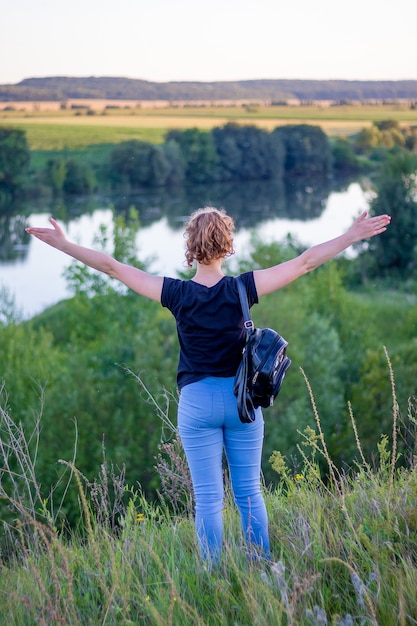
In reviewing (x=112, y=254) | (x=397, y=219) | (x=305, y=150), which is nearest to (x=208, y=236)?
(x=112, y=254)

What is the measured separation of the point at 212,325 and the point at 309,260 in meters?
0.50

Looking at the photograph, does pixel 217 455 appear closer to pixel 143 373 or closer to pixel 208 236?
pixel 208 236

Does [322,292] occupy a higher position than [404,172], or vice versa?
[404,172]

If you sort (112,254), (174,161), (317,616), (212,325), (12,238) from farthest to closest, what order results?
(12,238) → (174,161) → (112,254) → (212,325) → (317,616)

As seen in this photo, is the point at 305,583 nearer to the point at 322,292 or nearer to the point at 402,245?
the point at 322,292

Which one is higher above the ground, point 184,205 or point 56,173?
point 56,173

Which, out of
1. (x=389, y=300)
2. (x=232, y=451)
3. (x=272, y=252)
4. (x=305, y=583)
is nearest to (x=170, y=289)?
(x=232, y=451)

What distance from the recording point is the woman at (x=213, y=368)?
114 inches

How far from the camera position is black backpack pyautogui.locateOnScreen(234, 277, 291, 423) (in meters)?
2.80

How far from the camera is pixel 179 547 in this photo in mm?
3111

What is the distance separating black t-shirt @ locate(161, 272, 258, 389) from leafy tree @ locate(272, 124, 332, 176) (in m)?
53.3

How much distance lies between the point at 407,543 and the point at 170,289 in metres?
1.31

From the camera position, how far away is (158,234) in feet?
184

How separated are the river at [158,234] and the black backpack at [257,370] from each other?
3674 centimetres
